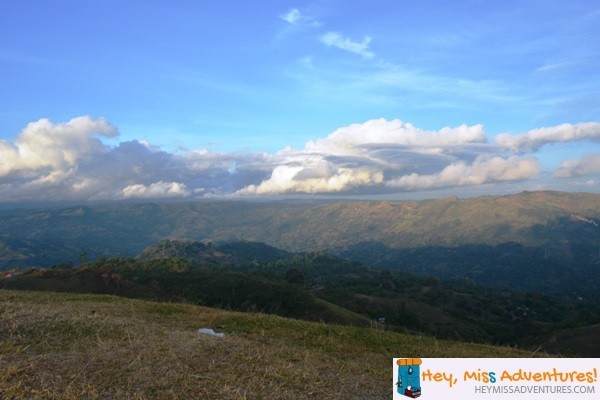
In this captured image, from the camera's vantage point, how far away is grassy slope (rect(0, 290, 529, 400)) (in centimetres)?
798

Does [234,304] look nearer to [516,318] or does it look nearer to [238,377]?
[238,377]

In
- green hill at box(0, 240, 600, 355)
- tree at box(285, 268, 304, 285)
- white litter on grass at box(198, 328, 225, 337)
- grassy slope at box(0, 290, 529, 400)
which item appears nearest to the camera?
grassy slope at box(0, 290, 529, 400)

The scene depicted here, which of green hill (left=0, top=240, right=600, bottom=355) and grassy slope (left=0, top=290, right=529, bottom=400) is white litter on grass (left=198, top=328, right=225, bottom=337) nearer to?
grassy slope (left=0, top=290, right=529, bottom=400)

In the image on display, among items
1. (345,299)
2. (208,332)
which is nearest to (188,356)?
(208,332)

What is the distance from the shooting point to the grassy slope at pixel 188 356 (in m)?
7.98

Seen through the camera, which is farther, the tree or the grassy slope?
the tree

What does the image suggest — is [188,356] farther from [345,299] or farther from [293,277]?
[293,277]

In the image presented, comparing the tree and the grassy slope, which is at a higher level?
the grassy slope

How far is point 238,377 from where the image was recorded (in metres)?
8.73

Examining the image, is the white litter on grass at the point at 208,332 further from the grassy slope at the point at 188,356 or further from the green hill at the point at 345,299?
the green hill at the point at 345,299

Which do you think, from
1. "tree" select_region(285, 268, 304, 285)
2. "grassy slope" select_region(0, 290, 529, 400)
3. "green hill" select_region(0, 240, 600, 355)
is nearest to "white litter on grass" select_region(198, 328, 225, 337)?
"grassy slope" select_region(0, 290, 529, 400)

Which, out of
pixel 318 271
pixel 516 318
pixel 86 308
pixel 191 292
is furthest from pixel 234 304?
pixel 318 271

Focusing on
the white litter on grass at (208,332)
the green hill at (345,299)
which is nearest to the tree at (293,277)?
the green hill at (345,299)

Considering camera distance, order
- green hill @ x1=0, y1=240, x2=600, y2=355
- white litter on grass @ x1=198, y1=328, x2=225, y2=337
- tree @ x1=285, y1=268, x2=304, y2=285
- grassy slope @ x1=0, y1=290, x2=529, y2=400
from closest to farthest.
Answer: grassy slope @ x1=0, y1=290, x2=529, y2=400 < white litter on grass @ x1=198, y1=328, x2=225, y2=337 < green hill @ x1=0, y1=240, x2=600, y2=355 < tree @ x1=285, y1=268, x2=304, y2=285
